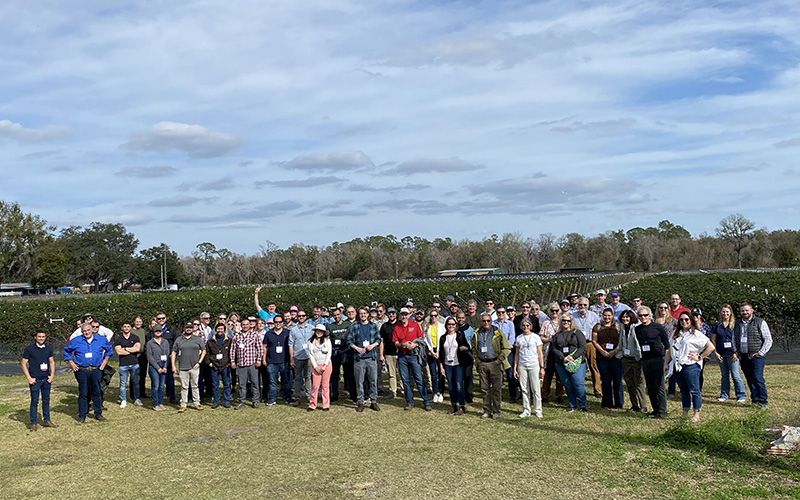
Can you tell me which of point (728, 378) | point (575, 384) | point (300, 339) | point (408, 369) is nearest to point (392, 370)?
point (408, 369)

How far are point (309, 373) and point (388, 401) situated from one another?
60.0 inches

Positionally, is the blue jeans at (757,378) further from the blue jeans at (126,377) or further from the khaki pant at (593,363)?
the blue jeans at (126,377)

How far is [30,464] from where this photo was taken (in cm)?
848

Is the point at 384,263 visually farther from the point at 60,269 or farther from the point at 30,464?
the point at 30,464

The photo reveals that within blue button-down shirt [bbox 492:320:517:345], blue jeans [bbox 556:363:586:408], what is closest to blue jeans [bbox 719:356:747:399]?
blue jeans [bbox 556:363:586:408]

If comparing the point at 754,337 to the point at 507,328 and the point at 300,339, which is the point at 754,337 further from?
the point at 300,339

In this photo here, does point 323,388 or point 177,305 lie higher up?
point 177,305

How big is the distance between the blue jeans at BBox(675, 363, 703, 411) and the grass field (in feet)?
1.04

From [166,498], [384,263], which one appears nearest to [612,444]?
[166,498]

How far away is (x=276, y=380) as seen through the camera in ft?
38.9

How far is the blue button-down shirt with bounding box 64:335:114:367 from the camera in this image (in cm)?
1068

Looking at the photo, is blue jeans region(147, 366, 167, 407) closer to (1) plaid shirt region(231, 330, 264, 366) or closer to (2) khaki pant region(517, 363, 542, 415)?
(1) plaid shirt region(231, 330, 264, 366)

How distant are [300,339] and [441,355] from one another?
268 cm

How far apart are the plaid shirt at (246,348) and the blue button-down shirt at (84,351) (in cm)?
220
